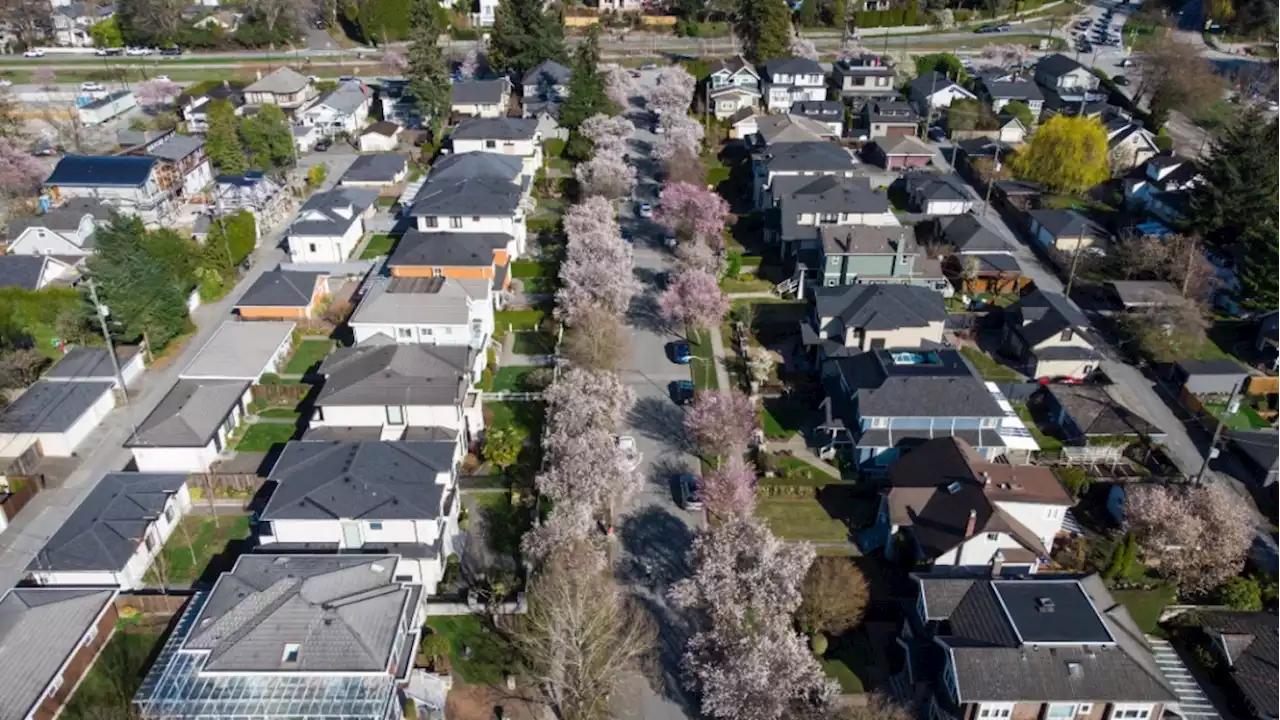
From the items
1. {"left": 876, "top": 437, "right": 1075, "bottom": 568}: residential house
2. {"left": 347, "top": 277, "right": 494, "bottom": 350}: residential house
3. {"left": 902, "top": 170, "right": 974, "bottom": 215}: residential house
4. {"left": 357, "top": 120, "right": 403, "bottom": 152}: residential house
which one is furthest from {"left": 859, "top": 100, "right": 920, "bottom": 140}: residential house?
{"left": 876, "top": 437, "right": 1075, "bottom": 568}: residential house

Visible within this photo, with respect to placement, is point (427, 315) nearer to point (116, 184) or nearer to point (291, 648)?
point (291, 648)

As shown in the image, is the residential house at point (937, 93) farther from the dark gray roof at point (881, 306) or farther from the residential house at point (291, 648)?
the residential house at point (291, 648)

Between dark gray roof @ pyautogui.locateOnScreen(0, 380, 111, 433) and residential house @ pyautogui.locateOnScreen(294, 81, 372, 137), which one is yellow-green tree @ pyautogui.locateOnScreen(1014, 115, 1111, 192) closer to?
residential house @ pyautogui.locateOnScreen(294, 81, 372, 137)

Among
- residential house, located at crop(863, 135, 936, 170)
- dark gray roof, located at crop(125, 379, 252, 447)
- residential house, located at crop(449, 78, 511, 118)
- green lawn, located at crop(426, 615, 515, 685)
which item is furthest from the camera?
residential house, located at crop(449, 78, 511, 118)

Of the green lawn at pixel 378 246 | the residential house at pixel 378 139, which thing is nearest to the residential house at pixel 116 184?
the green lawn at pixel 378 246

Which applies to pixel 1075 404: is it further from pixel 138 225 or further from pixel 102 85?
pixel 102 85

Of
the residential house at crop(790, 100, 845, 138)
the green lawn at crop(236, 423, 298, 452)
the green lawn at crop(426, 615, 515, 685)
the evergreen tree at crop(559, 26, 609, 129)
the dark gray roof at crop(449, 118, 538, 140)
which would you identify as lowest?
the green lawn at crop(426, 615, 515, 685)
